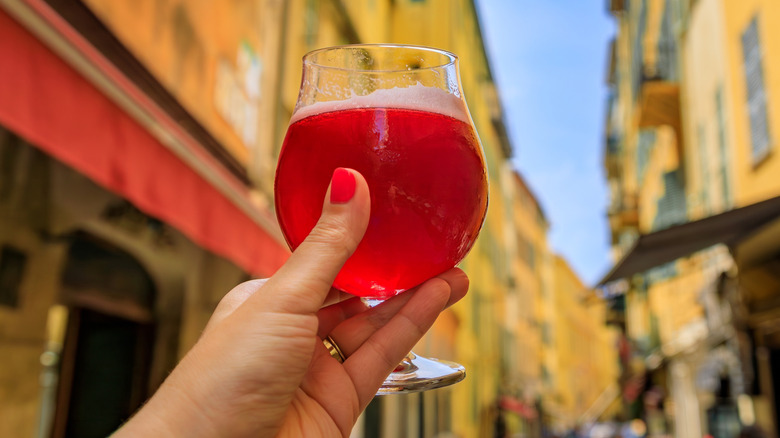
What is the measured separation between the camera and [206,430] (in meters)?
0.89

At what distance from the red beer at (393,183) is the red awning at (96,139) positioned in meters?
1.34

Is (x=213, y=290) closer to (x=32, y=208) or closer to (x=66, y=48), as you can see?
(x=32, y=208)

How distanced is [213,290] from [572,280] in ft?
171

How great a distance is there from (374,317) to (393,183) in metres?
0.31

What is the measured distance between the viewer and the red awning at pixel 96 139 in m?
2.08

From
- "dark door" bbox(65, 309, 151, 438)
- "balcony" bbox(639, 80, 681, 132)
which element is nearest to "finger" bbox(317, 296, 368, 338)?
"dark door" bbox(65, 309, 151, 438)

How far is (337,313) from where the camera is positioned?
1305mm

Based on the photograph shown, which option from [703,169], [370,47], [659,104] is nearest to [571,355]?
[659,104]

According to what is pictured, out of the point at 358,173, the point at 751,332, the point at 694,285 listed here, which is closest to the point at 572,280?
the point at 694,285

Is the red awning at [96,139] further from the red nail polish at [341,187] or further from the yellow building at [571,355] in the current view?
the yellow building at [571,355]

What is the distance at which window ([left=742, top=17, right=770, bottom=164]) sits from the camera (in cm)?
711

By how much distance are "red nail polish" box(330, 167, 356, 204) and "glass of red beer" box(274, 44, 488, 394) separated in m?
0.07

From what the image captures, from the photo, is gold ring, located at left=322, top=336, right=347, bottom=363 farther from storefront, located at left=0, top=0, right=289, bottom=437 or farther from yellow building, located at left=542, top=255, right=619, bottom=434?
yellow building, located at left=542, top=255, right=619, bottom=434

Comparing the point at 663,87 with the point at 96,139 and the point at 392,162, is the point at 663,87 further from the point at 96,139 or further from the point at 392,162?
the point at 392,162
